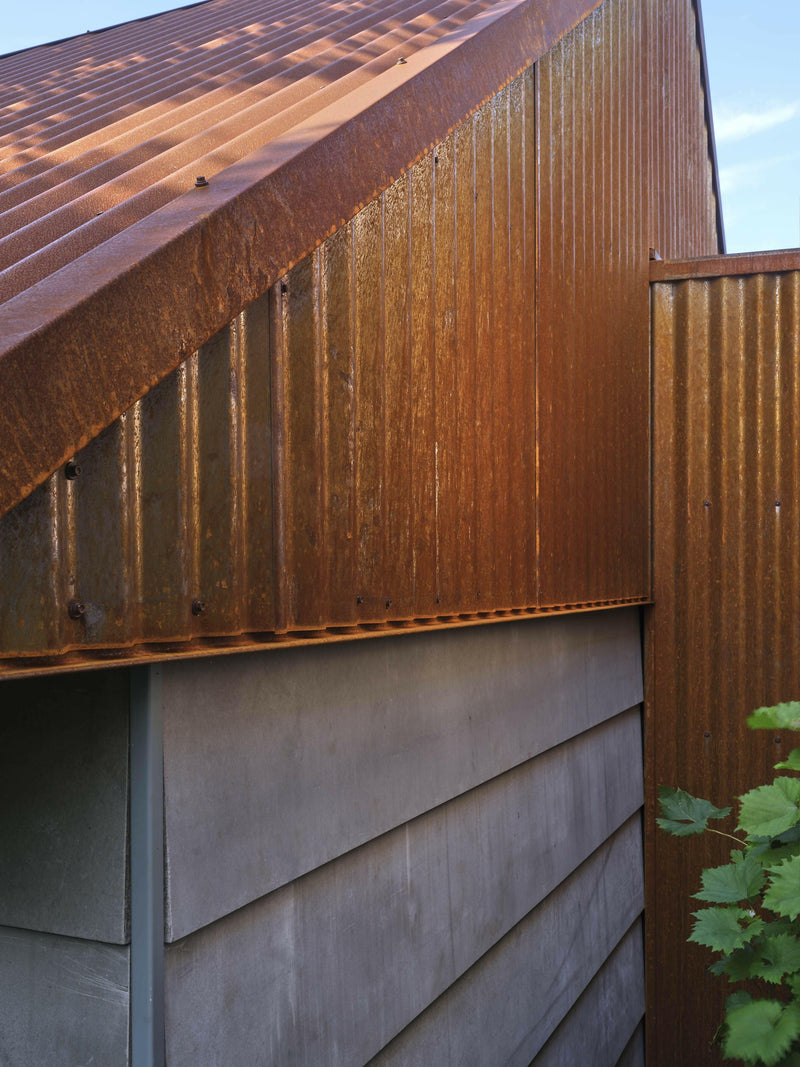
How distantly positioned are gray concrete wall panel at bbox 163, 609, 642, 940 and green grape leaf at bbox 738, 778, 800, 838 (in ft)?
3.33

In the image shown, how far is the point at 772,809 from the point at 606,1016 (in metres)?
3.70

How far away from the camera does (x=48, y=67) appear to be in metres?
5.88

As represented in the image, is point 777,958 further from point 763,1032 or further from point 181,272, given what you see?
point 181,272

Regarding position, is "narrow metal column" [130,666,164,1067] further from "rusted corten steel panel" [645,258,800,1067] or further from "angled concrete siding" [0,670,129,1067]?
"rusted corten steel panel" [645,258,800,1067]

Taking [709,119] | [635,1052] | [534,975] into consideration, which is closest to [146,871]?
[534,975]

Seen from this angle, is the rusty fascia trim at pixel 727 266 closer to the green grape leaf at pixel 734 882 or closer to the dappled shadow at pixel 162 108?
the dappled shadow at pixel 162 108

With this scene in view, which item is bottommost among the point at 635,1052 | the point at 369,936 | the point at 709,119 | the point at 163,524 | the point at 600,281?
the point at 635,1052

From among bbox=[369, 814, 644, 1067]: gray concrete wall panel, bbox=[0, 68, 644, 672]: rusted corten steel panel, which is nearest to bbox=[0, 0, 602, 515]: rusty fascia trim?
bbox=[0, 68, 644, 672]: rusted corten steel panel

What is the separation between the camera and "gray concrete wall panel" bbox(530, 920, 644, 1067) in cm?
443

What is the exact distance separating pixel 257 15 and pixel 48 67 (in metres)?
1.26

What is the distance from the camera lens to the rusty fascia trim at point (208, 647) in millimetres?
1562

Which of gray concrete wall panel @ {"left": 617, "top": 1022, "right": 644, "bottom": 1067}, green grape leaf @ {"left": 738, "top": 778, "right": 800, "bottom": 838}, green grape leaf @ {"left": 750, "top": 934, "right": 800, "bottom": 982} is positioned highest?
green grape leaf @ {"left": 738, "top": 778, "right": 800, "bottom": 838}

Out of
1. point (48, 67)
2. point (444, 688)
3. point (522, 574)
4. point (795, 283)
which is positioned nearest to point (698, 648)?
point (795, 283)

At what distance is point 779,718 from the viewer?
1970 mm
